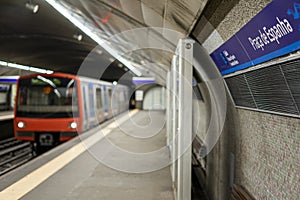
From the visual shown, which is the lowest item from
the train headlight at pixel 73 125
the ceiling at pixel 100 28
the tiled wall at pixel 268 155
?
Result: the train headlight at pixel 73 125

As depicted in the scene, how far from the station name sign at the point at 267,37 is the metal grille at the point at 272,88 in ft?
0.27

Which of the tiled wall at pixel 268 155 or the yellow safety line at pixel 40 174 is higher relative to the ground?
the tiled wall at pixel 268 155

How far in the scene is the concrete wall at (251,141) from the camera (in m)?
2.07

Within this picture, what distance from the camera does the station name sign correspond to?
1.54 meters

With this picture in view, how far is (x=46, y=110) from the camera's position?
9031 millimetres

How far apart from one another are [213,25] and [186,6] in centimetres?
29

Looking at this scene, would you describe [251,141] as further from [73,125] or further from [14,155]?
[14,155]

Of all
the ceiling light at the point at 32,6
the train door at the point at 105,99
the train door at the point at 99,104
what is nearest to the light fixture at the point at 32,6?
the ceiling light at the point at 32,6

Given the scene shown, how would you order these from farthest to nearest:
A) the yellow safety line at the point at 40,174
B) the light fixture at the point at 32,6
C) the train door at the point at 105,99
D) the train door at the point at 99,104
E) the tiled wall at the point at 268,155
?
the train door at the point at 105,99 → the train door at the point at 99,104 → the light fixture at the point at 32,6 → the yellow safety line at the point at 40,174 → the tiled wall at the point at 268,155

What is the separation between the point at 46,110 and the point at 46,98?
35 cm

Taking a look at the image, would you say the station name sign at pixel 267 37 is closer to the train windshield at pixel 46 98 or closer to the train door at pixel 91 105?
the train windshield at pixel 46 98

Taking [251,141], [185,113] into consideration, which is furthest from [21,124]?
[251,141]

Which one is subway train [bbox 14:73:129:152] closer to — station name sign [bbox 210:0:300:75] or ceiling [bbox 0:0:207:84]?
ceiling [bbox 0:0:207:84]

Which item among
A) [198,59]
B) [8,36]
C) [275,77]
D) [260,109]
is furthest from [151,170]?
[8,36]
